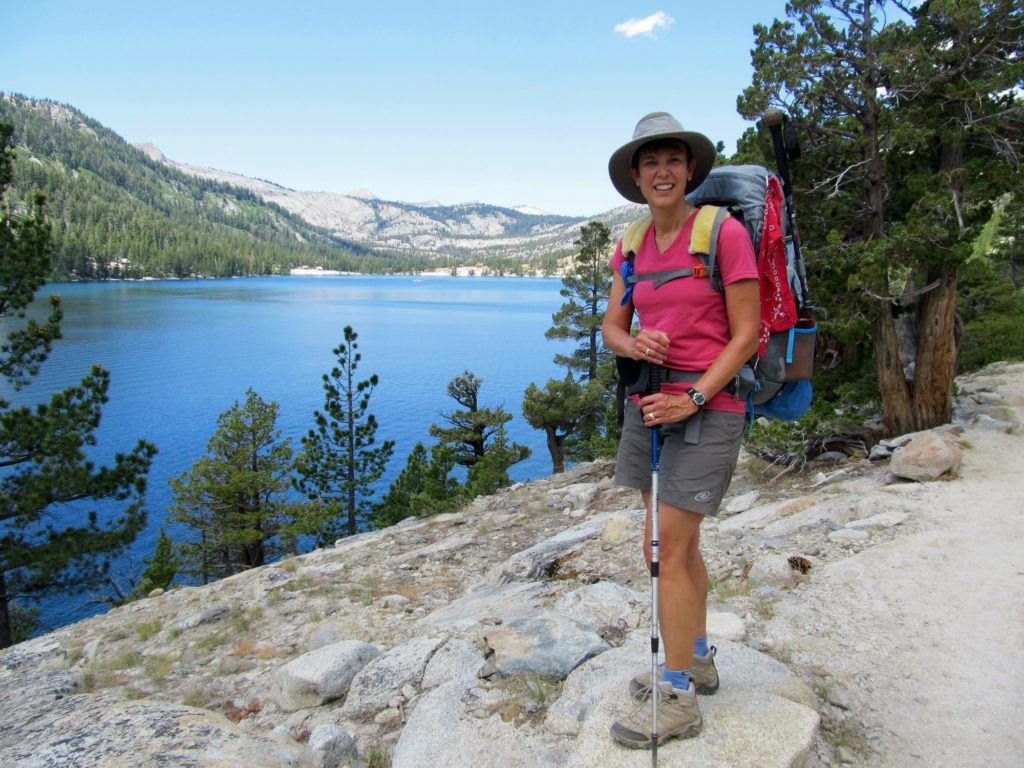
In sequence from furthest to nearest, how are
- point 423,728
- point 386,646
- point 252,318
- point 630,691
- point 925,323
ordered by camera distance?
point 252,318 → point 925,323 → point 386,646 → point 423,728 → point 630,691

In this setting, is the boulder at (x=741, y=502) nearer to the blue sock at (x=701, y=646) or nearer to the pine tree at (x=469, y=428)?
the blue sock at (x=701, y=646)

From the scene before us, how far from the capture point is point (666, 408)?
233cm

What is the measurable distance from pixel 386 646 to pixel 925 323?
328 inches

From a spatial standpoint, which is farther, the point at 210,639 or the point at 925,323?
the point at 925,323

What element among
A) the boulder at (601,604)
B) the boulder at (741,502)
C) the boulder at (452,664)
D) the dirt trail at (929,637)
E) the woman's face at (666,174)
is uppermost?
the woman's face at (666,174)

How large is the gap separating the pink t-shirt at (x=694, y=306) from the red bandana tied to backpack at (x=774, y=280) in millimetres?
156

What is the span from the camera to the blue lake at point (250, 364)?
2973cm

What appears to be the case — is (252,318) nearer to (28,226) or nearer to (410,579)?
(28,226)

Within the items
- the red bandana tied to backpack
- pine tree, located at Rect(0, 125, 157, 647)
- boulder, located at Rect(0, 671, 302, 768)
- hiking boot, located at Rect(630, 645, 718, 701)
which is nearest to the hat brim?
the red bandana tied to backpack

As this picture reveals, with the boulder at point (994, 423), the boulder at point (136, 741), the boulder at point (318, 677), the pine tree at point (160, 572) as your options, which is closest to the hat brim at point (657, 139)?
the boulder at point (136, 741)

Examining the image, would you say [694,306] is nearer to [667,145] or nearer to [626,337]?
[626,337]

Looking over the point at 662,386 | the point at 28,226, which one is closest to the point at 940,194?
the point at 662,386

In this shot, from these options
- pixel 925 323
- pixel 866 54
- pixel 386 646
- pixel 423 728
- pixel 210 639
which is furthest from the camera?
pixel 925 323

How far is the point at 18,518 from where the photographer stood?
1219cm
